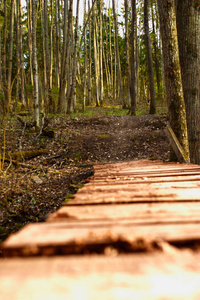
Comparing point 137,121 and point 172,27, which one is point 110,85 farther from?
point 172,27

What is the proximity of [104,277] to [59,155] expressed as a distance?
6.21 m

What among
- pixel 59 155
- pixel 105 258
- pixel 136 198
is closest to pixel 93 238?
pixel 105 258

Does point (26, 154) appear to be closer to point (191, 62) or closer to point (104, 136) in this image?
point (104, 136)

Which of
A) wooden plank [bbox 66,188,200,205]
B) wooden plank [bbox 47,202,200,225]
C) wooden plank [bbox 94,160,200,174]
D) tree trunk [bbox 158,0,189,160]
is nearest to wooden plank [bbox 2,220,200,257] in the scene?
wooden plank [bbox 47,202,200,225]

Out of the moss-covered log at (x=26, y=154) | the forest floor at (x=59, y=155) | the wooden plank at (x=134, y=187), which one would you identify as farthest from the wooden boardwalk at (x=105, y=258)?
the moss-covered log at (x=26, y=154)

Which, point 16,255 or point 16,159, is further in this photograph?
point 16,159

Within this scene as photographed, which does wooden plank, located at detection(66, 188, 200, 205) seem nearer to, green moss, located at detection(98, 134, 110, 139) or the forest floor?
the forest floor

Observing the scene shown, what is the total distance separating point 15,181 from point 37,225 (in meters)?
4.05

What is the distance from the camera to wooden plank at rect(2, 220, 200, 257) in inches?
26.9

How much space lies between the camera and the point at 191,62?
173 inches

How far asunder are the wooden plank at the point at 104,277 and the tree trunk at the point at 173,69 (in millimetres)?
3668

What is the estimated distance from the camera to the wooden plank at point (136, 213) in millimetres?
952

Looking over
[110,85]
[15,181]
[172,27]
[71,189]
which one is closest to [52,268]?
[71,189]

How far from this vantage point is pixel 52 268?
0.60 m
